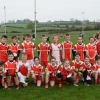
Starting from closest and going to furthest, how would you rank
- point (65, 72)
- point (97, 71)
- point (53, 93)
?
1. point (53, 93)
2. point (65, 72)
3. point (97, 71)

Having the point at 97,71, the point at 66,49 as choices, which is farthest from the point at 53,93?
the point at 66,49

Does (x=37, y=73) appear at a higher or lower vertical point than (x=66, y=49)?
lower

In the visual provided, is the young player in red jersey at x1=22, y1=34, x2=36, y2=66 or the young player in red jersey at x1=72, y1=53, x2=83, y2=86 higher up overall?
the young player in red jersey at x1=22, y1=34, x2=36, y2=66

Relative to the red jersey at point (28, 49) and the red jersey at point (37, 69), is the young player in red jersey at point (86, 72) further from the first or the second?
the red jersey at point (28, 49)

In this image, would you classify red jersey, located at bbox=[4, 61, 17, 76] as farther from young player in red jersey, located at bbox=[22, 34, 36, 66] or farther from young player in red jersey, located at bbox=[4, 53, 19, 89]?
young player in red jersey, located at bbox=[22, 34, 36, 66]

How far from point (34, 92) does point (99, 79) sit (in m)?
2.47

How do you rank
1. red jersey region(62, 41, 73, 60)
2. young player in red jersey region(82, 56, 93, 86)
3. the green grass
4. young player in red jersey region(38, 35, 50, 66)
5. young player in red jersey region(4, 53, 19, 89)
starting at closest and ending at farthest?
the green grass → young player in red jersey region(4, 53, 19, 89) → young player in red jersey region(82, 56, 93, 86) → young player in red jersey region(38, 35, 50, 66) → red jersey region(62, 41, 73, 60)

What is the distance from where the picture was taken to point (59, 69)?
728 cm

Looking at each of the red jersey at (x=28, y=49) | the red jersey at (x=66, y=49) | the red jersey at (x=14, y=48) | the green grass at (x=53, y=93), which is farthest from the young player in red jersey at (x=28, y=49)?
the green grass at (x=53, y=93)

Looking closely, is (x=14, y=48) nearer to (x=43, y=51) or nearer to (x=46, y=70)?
(x=43, y=51)

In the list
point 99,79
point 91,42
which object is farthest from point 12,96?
point 91,42

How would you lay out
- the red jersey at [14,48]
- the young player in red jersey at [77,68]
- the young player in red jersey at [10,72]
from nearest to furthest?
1. the young player in red jersey at [10,72]
2. the young player in red jersey at [77,68]
3. the red jersey at [14,48]

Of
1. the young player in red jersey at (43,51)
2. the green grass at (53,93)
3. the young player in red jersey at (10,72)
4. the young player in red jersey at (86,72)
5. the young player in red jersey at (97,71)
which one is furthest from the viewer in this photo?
the young player in red jersey at (43,51)

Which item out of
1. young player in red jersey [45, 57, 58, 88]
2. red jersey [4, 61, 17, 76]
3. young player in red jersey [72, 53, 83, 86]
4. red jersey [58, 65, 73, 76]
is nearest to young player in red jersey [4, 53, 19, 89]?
red jersey [4, 61, 17, 76]
